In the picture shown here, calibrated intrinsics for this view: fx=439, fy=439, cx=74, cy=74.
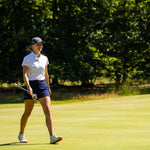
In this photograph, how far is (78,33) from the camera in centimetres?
2903

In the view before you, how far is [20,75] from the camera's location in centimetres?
2739

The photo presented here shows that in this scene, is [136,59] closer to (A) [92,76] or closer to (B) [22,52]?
(A) [92,76]

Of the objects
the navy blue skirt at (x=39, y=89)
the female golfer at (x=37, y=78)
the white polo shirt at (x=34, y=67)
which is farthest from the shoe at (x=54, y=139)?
the white polo shirt at (x=34, y=67)

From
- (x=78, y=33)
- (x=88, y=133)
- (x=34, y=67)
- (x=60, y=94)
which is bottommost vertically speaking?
(x=60, y=94)

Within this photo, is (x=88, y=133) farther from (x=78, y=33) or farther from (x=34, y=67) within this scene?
(x=78, y=33)

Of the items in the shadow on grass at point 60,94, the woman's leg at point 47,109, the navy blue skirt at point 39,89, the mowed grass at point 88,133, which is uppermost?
the navy blue skirt at point 39,89

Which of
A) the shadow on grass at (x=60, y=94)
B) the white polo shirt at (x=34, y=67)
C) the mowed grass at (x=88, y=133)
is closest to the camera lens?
the mowed grass at (x=88, y=133)

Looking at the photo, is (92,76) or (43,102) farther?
(92,76)

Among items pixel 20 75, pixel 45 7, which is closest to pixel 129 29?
pixel 45 7

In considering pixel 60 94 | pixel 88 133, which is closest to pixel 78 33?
pixel 60 94

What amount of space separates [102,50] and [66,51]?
8.92 feet

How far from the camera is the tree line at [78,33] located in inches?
1094

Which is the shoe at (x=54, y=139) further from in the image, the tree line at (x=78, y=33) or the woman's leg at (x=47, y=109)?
the tree line at (x=78, y=33)

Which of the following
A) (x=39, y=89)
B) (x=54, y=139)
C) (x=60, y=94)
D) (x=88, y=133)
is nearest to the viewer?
(x=54, y=139)
